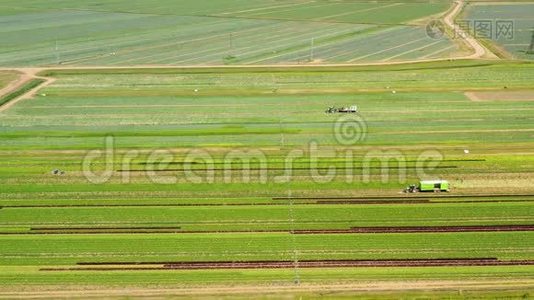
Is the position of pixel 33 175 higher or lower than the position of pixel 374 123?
lower

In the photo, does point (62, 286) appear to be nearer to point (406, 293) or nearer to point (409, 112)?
point (406, 293)

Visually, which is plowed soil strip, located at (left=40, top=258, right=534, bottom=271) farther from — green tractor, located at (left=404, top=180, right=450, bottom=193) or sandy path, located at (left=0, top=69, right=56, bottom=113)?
sandy path, located at (left=0, top=69, right=56, bottom=113)

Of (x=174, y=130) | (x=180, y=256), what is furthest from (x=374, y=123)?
(x=180, y=256)

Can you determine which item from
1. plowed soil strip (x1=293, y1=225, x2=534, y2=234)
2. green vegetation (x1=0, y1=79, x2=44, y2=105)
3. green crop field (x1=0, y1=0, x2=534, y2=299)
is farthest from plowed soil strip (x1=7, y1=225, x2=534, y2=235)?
green vegetation (x1=0, y1=79, x2=44, y2=105)

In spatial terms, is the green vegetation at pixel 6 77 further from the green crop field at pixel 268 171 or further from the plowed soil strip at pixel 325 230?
the plowed soil strip at pixel 325 230

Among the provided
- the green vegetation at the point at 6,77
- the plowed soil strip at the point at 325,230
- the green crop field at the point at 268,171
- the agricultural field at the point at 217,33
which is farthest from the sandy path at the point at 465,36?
the green vegetation at the point at 6,77

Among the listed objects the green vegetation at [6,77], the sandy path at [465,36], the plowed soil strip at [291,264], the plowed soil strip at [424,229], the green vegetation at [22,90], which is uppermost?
the sandy path at [465,36]
